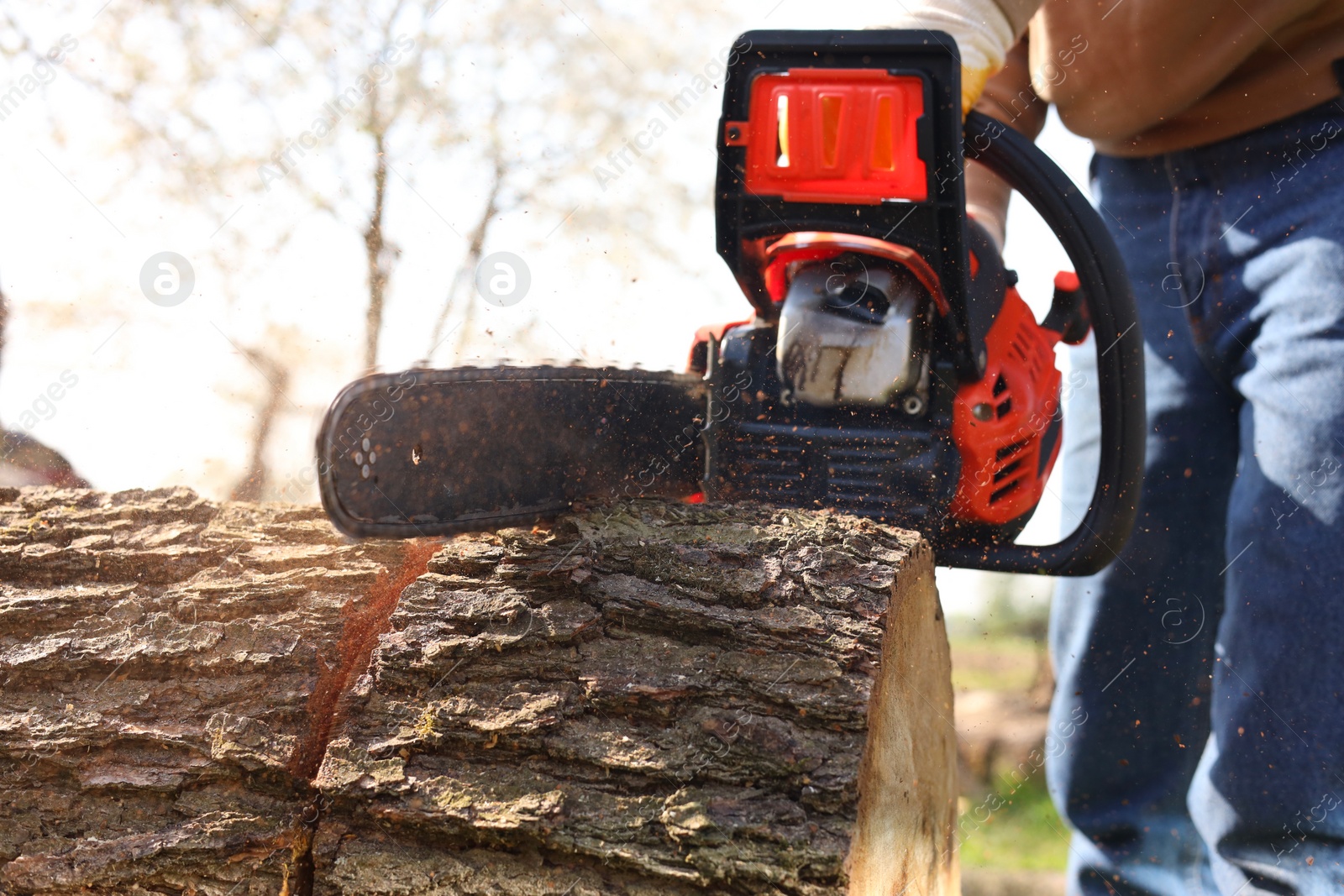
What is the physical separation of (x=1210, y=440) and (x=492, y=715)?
1572mm

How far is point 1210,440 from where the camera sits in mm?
1811

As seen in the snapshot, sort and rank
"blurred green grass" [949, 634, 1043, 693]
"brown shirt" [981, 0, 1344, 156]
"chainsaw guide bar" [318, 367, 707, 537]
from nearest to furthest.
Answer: "chainsaw guide bar" [318, 367, 707, 537], "brown shirt" [981, 0, 1344, 156], "blurred green grass" [949, 634, 1043, 693]

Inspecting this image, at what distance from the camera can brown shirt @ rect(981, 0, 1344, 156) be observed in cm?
147

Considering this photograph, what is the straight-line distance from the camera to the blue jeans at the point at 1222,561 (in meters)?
1.42

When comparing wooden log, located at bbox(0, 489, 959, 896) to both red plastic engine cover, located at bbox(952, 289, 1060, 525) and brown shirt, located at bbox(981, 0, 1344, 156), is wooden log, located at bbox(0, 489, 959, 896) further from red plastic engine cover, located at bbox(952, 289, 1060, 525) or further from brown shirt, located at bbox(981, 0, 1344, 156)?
brown shirt, located at bbox(981, 0, 1344, 156)

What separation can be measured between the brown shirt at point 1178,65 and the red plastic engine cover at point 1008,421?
51cm

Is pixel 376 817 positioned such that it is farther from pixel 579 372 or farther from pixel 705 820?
pixel 579 372

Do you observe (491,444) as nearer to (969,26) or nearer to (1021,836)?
(969,26)

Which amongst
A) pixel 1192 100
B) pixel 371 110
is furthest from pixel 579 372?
pixel 371 110

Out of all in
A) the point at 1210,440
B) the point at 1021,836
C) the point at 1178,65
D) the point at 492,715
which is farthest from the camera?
the point at 1021,836

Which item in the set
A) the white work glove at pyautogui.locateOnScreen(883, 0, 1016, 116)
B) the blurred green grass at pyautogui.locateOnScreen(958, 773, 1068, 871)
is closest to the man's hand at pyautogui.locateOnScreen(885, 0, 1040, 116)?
the white work glove at pyautogui.locateOnScreen(883, 0, 1016, 116)

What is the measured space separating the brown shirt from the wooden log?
1042 mm

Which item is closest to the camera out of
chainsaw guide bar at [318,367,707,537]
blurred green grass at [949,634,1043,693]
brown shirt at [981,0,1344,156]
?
chainsaw guide bar at [318,367,707,537]

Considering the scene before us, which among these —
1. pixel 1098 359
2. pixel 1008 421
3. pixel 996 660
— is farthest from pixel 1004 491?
pixel 996 660
